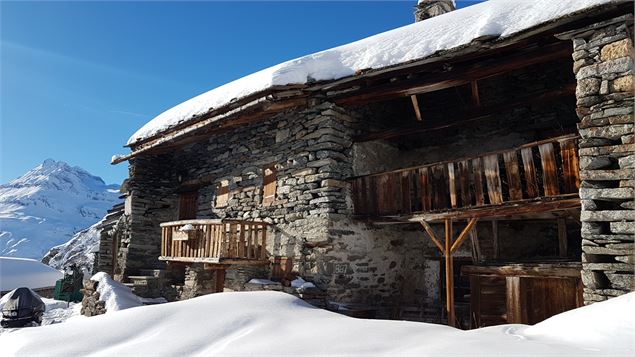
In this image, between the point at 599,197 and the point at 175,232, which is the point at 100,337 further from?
the point at 175,232

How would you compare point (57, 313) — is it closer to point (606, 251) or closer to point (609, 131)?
point (606, 251)

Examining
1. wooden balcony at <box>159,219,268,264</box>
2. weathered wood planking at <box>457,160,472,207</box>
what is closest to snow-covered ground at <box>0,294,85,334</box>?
wooden balcony at <box>159,219,268,264</box>

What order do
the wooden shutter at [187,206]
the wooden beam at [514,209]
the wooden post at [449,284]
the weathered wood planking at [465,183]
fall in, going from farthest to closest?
the wooden shutter at [187,206] → the weathered wood planking at [465,183] → the wooden post at [449,284] → the wooden beam at [514,209]

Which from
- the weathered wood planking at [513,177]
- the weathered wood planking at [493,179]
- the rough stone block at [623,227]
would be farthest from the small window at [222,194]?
the rough stone block at [623,227]

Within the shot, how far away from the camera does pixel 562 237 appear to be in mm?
7441

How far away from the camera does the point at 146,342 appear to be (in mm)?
3311

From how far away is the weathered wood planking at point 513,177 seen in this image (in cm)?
632

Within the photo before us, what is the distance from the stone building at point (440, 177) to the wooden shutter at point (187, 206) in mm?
1386

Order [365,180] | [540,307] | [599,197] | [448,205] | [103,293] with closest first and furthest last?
[599,197] → [540,307] → [448,205] → [365,180] → [103,293]

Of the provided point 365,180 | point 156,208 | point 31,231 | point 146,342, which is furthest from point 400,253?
point 31,231

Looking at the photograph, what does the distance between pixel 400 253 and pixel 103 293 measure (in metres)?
7.33

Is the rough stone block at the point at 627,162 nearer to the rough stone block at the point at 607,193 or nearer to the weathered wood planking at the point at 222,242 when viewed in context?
the rough stone block at the point at 607,193

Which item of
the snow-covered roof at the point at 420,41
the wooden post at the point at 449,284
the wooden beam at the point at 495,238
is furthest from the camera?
the wooden beam at the point at 495,238

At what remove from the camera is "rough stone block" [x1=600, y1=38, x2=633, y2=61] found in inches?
210
